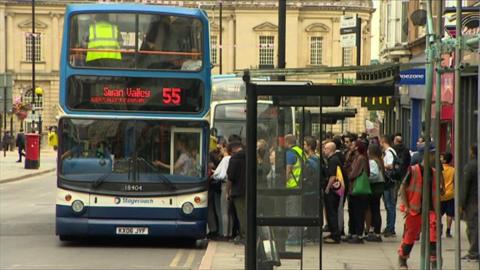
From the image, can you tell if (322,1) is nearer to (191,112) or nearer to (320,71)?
(191,112)

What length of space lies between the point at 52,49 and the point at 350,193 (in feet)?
293

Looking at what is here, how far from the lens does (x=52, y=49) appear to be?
102m

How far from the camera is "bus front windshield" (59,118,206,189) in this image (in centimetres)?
1606

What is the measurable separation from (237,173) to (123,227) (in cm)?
214

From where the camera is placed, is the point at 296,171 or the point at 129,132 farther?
the point at 129,132

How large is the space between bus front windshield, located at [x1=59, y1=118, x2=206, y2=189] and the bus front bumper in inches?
26.4

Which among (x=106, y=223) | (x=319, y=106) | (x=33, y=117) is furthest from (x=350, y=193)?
(x=33, y=117)

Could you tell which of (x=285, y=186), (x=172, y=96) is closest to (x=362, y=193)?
(x=172, y=96)

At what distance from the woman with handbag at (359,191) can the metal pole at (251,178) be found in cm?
714

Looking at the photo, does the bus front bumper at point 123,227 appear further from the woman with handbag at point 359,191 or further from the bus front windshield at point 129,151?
the woman with handbag at point 359,191

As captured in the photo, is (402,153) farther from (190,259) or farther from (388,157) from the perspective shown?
(190,259)

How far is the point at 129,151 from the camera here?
1608cm

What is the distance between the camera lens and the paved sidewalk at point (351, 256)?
528 inches

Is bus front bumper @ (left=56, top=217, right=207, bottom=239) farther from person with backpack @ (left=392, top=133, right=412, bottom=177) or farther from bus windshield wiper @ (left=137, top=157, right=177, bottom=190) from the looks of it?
person with backpack @ (left=392, top=133, right=412, bottom=177)
